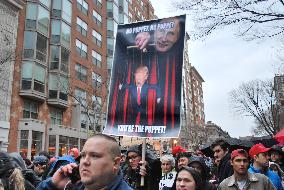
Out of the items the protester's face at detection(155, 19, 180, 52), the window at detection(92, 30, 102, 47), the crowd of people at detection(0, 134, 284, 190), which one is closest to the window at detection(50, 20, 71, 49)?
the window at detection(92, 30, 102, 47)

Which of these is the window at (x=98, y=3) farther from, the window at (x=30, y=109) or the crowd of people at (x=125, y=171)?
the crowd of people at (x=125, y=171)

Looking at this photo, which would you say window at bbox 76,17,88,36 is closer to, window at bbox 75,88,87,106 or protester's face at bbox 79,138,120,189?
window at bbox 75,88,87,106

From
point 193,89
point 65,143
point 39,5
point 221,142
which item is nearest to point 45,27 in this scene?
point 39,5

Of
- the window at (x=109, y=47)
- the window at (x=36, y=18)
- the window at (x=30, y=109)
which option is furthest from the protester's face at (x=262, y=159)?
the window at (x=109, y=47)

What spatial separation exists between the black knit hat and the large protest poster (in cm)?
172

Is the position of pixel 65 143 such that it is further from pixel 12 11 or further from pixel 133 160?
pixel 133 160

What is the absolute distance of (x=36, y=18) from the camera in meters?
30.6

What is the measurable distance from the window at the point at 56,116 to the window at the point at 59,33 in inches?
229

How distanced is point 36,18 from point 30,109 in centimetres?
724

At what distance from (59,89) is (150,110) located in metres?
28.2

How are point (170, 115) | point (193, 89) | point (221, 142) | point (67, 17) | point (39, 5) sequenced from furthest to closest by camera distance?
1. point (193, 89)
2. point (67, 17)
3. point (39, 5)
4. point (221, 142)
5. point (170, 115)

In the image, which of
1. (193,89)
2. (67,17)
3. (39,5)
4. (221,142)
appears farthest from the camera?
(193,89)

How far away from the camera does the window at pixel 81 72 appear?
37.2 m

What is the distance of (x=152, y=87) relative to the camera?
5.29 meters
